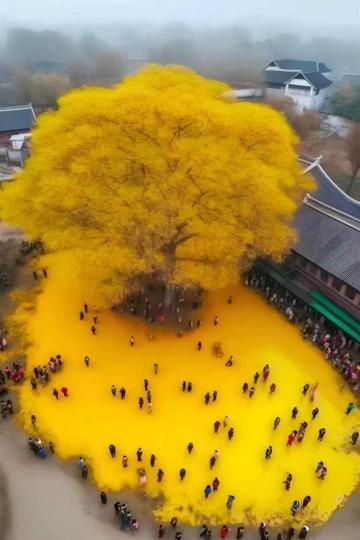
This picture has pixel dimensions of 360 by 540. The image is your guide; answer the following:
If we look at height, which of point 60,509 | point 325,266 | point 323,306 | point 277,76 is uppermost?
point 277,76

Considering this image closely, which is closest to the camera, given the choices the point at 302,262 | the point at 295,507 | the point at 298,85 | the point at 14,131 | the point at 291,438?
the point at 295,507

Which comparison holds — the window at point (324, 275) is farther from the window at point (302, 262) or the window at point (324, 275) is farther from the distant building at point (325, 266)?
the window at point (302, 262)

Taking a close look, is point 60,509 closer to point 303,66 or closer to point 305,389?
point 305,389

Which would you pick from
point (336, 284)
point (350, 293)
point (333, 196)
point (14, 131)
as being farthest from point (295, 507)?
point (14, 131)

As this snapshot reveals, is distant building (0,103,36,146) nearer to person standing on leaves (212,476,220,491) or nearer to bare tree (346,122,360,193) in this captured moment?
bare tree (346,122,360,193)

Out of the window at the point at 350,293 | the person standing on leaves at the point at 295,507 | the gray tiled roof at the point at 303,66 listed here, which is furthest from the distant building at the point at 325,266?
the gray tiled roof at the point at 303,66
